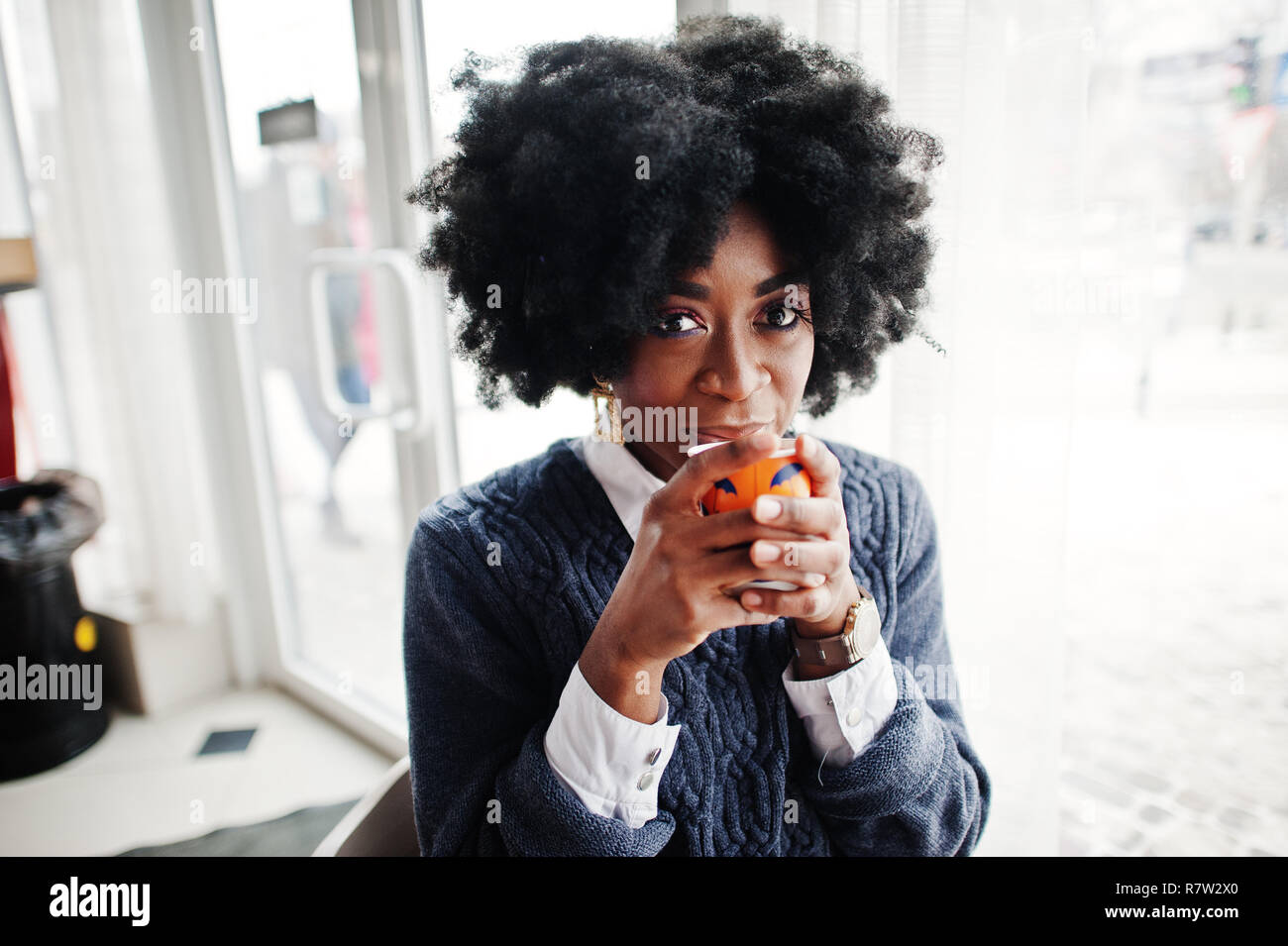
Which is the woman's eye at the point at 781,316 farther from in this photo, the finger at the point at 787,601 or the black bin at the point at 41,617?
the black bin at the point at 41,617

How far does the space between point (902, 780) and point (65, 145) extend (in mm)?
2746

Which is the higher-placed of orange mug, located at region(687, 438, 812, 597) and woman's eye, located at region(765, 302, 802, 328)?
woman's eye, located at region(765, 302, 802, 328)

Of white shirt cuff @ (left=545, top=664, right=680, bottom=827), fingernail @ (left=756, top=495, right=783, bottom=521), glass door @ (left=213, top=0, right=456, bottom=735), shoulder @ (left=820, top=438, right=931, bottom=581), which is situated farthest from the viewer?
glass door @ (left=213, top=0, right=456, bottom=735)

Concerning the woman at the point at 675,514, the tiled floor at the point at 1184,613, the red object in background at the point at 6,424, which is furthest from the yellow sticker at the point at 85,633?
the tiled floor at the point at 1184,613

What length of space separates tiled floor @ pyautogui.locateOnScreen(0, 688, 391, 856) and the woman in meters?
1.64

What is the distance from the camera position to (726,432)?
2.75 feet

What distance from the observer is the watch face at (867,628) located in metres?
0.86

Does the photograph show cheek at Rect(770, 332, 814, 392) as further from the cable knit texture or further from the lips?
the cable knit texture

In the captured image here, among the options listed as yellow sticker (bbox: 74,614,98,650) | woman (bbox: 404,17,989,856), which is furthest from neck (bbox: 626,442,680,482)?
yellow sticker (bbox: 74,614,98,650)

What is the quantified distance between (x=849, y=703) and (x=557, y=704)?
0.31 metres

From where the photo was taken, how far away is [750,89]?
35.6 inches

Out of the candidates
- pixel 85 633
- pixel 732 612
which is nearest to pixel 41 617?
pixel 85 633

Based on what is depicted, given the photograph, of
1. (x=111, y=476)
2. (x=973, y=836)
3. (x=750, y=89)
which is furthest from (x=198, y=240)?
(x=973, y=836)

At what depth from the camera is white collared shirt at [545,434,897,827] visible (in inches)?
31.4
